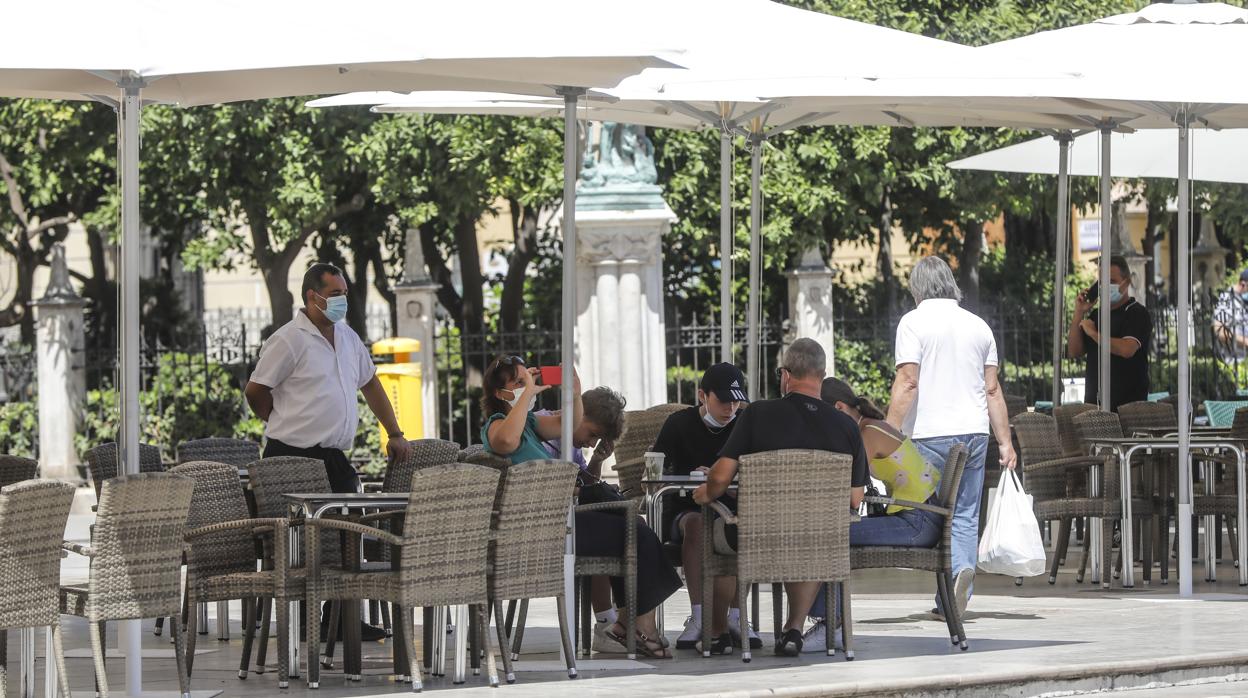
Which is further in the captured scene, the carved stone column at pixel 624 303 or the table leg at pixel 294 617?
the carved stone column at pixel 624 303

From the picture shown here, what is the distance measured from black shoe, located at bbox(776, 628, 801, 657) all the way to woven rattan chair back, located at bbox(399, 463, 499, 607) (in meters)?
1.56

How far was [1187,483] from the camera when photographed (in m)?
11.5

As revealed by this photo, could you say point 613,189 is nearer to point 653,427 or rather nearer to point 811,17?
point 653,427

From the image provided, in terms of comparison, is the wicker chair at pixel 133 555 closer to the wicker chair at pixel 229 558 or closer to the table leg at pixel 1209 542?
the wicker chair at pixel 229 558

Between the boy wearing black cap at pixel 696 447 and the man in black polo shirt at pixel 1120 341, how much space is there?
189 inches

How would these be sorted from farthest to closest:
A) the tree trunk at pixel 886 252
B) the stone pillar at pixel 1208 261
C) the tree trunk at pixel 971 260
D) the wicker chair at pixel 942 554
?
the stone pillar at pixel 1208 261 < the tree trunk at pixel 971 260 < the tree trunk at pixel 886 252 < the wicker chair at pixel 942 554

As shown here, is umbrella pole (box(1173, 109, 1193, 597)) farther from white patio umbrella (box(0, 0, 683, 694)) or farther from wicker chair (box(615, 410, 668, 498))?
white patio umbrella (box(0, 0, 683, 694))

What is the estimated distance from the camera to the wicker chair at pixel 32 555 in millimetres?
7199

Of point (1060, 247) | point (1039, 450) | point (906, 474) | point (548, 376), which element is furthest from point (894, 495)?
point (1060, 247)

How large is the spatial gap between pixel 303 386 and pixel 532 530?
180 centimetres

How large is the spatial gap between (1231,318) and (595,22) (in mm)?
15217

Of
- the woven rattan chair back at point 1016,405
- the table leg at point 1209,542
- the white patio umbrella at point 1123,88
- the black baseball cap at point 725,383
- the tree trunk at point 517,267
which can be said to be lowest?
the table leg at point 1209,542

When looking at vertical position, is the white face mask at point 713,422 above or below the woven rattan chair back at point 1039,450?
above

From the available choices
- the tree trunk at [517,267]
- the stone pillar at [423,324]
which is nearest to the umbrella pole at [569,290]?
the stone pillar at [423,324]
